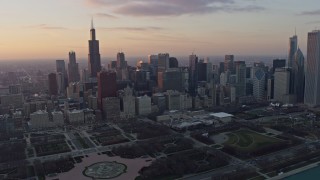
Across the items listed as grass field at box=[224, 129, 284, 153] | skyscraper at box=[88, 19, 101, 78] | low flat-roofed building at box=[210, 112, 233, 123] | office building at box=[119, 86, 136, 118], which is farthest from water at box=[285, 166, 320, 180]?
skyscraper at box=[88, 19, 101, 78]

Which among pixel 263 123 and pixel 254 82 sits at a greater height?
pixel 254 82

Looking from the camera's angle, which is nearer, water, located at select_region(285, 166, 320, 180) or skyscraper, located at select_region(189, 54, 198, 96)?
water, located at select_region(285, 166, 320, 180)

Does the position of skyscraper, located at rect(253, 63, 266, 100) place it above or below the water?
above

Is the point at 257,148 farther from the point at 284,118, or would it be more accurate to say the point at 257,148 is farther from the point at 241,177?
the point at 284,118

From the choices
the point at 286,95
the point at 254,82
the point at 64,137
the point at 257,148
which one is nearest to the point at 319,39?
the point at 286,95

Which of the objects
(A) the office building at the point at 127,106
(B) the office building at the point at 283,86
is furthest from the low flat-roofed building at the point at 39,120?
(B) the office building at the point at 283,86

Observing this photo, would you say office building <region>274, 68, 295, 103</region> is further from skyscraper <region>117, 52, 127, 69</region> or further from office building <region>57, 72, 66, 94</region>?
office building <region>57, 72, 66, 94</region>
